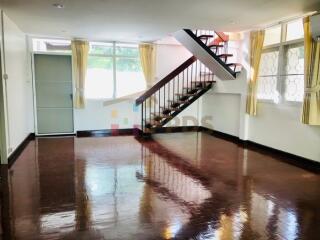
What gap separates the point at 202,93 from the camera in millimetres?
7887

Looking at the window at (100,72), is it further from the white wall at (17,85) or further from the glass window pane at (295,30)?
the glass window pane at (295,30)

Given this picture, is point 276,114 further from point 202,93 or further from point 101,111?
point 101,111

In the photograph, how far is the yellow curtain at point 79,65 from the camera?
721cm

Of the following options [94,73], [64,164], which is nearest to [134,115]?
[94,73]

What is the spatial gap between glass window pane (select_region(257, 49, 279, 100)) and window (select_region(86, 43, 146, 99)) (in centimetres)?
340

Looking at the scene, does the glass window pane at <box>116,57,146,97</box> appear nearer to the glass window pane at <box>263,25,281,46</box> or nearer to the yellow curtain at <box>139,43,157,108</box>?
the yellow curtain at <box>139,43,157,108</box>

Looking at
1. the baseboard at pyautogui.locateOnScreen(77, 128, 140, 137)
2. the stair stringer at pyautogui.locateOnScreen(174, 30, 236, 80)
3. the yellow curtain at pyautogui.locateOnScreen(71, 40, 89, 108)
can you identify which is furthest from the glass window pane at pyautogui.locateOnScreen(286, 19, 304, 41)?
the yellow curtain at pyautogui.locateOnScreen(71, 40, 89, 108)

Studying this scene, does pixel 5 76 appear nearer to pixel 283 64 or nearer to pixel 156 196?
pixel 156 196

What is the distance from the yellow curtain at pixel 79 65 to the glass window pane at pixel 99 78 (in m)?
0.24

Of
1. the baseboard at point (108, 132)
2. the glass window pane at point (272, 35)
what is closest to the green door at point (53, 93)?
the baseboard at point (108, 132)

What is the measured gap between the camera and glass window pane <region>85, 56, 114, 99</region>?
24.9 ft

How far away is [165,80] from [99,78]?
6.24 feet

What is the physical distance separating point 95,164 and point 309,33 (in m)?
4.35

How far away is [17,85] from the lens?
564cm
